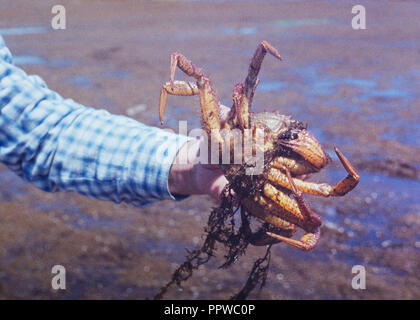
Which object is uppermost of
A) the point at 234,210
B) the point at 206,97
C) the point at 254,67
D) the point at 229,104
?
the point at 254,67

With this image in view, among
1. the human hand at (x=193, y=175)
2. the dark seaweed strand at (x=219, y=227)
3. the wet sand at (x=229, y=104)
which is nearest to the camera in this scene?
the dark seaweed strand at (x=219, y=227)

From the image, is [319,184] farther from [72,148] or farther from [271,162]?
[72,148]

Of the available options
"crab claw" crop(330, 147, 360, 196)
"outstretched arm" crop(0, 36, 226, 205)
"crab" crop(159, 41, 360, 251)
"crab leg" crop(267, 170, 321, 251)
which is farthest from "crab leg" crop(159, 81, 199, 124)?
"crab claw" crop(330, 147, 360, 196)

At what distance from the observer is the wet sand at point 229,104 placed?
16.4 feet

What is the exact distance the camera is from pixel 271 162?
2584 millimetres

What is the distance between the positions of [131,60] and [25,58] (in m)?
3.06

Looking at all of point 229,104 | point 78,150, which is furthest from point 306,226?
point 229,104

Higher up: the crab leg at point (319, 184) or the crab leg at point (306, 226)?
the crab leg at point (319, 184)

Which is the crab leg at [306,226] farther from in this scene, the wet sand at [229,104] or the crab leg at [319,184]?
the wet sand at [229,104]

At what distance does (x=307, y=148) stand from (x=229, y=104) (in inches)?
273

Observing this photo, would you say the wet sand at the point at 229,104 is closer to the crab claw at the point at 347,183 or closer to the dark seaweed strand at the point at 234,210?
the crab claw at the point at 347,183

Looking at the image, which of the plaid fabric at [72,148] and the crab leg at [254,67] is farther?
the plaid fabric at [72,148]

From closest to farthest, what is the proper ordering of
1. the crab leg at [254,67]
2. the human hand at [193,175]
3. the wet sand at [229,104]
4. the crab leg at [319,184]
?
the crab leg at [254,67] → the crab leg at [319,184] → the human hand at [193,175] → the wet sand at [229,104]

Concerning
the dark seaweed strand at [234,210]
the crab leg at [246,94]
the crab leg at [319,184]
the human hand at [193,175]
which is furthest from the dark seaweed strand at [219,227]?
the crab leg at [246,94]
